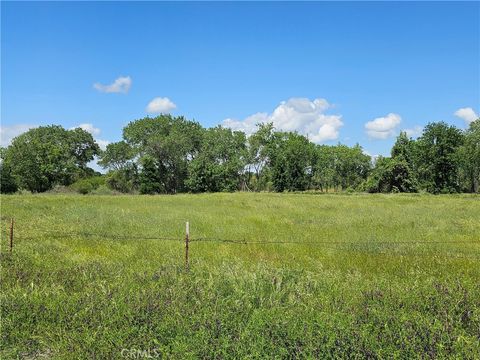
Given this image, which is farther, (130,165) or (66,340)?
(130,165)

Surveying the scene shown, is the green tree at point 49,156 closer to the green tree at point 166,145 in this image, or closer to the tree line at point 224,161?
the tree line at point 224,161

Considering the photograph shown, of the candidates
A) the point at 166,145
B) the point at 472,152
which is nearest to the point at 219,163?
the point at 166,145

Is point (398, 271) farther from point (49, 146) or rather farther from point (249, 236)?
point (49, 146)

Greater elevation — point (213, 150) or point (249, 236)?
point (213, 150)

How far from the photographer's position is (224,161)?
8362cm

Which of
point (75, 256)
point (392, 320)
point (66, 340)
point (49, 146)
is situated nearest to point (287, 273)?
point (392, 320)

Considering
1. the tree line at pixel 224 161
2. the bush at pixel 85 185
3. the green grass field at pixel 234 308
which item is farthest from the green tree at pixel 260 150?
the green grass field at pixel 234 308

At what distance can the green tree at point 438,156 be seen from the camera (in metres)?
67.6

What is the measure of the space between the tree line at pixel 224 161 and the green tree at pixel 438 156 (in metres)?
0.17

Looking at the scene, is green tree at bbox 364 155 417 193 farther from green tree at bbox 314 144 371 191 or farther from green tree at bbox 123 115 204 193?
green tree at bbox 123 115 204 193

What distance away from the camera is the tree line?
6694 centimetres

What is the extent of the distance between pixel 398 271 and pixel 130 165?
74576mm

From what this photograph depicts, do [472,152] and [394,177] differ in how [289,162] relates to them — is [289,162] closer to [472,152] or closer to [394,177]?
[394,177]

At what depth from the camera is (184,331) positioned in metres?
4.99
